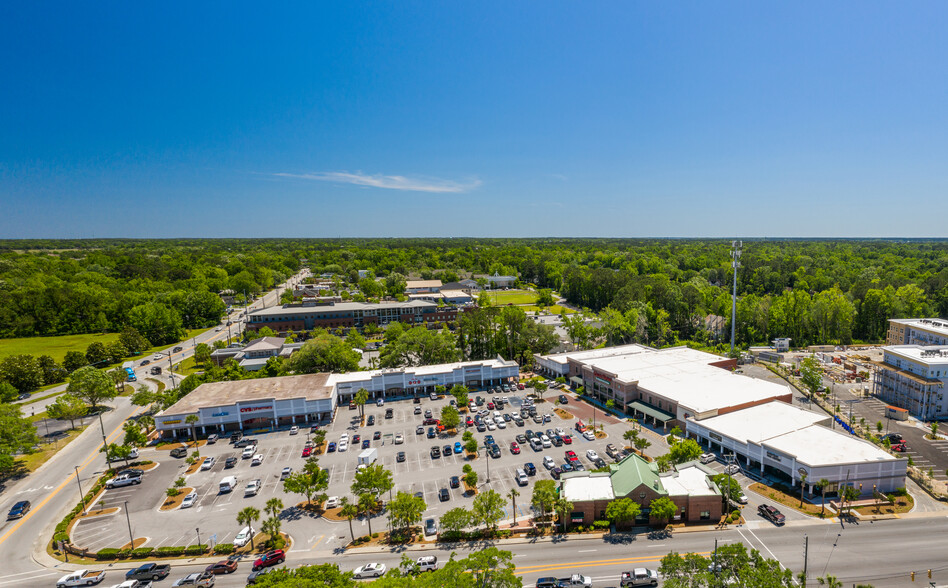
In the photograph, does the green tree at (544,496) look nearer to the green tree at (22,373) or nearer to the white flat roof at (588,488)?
the white flat roof at (588,488)

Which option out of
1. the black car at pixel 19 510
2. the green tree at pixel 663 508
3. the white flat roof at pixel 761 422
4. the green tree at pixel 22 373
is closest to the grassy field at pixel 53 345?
the green tree at pixel 22 373

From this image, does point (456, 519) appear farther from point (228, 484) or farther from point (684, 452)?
point (228, 484)

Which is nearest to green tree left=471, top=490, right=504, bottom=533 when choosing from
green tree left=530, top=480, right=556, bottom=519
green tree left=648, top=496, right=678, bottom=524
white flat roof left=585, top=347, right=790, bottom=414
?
green tree left=530, top=480, right=556, bottom=519

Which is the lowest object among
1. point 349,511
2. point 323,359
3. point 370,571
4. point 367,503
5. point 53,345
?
point 370,571

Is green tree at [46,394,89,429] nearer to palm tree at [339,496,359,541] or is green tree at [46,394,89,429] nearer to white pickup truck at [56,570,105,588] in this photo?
white pickup truck at [56,570,105,588]

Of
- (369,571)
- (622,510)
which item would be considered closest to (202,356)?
(369,571)

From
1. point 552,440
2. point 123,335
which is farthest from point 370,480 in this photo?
point 123,335
